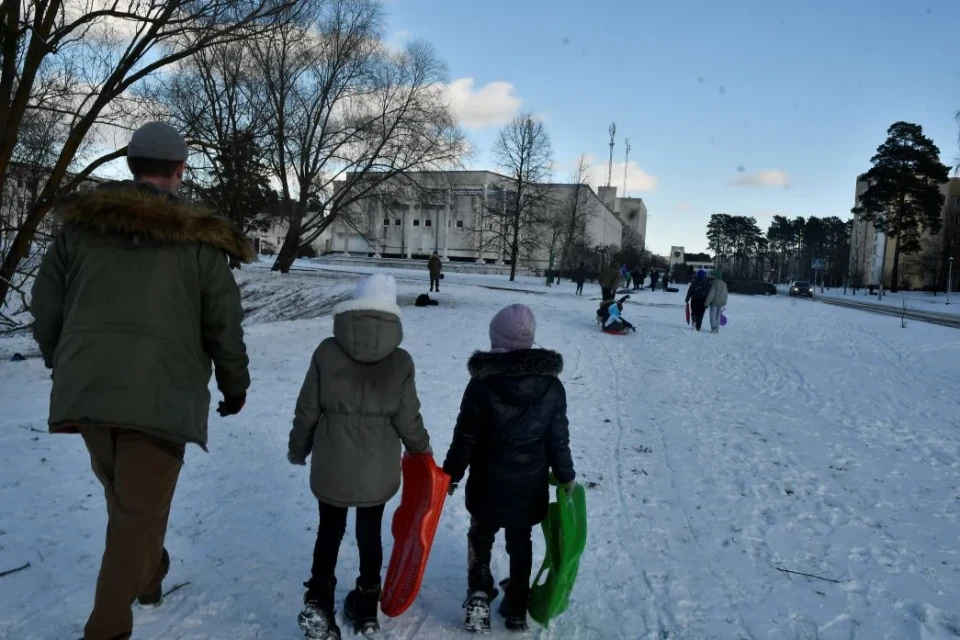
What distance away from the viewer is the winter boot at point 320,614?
3062mm

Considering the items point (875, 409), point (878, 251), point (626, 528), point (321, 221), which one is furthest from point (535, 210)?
point (878, 251)

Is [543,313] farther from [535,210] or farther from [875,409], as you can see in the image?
[535,210]

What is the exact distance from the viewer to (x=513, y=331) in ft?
11.2

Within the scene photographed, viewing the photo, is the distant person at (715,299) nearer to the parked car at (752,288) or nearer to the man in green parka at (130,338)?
the man in green parka at (130,338)

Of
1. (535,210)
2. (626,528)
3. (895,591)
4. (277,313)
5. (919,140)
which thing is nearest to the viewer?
(895,591)

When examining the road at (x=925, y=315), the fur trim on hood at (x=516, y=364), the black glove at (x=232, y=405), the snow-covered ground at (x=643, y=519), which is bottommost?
the snow-covered ground at (x=643, y=519)

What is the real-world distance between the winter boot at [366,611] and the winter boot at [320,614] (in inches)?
4.9

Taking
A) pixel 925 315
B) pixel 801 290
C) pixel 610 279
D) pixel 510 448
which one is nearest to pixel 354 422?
pixel 510 448

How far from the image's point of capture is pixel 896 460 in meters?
7.07

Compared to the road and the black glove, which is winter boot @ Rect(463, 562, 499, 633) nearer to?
the black glove

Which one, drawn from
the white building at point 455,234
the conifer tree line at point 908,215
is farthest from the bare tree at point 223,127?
the conifer tree line at point 908,215

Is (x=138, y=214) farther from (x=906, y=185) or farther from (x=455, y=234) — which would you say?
(x=455, y=234)

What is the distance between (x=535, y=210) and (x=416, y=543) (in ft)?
150

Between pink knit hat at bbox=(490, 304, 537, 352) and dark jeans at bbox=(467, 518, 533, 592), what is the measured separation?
938 mm
